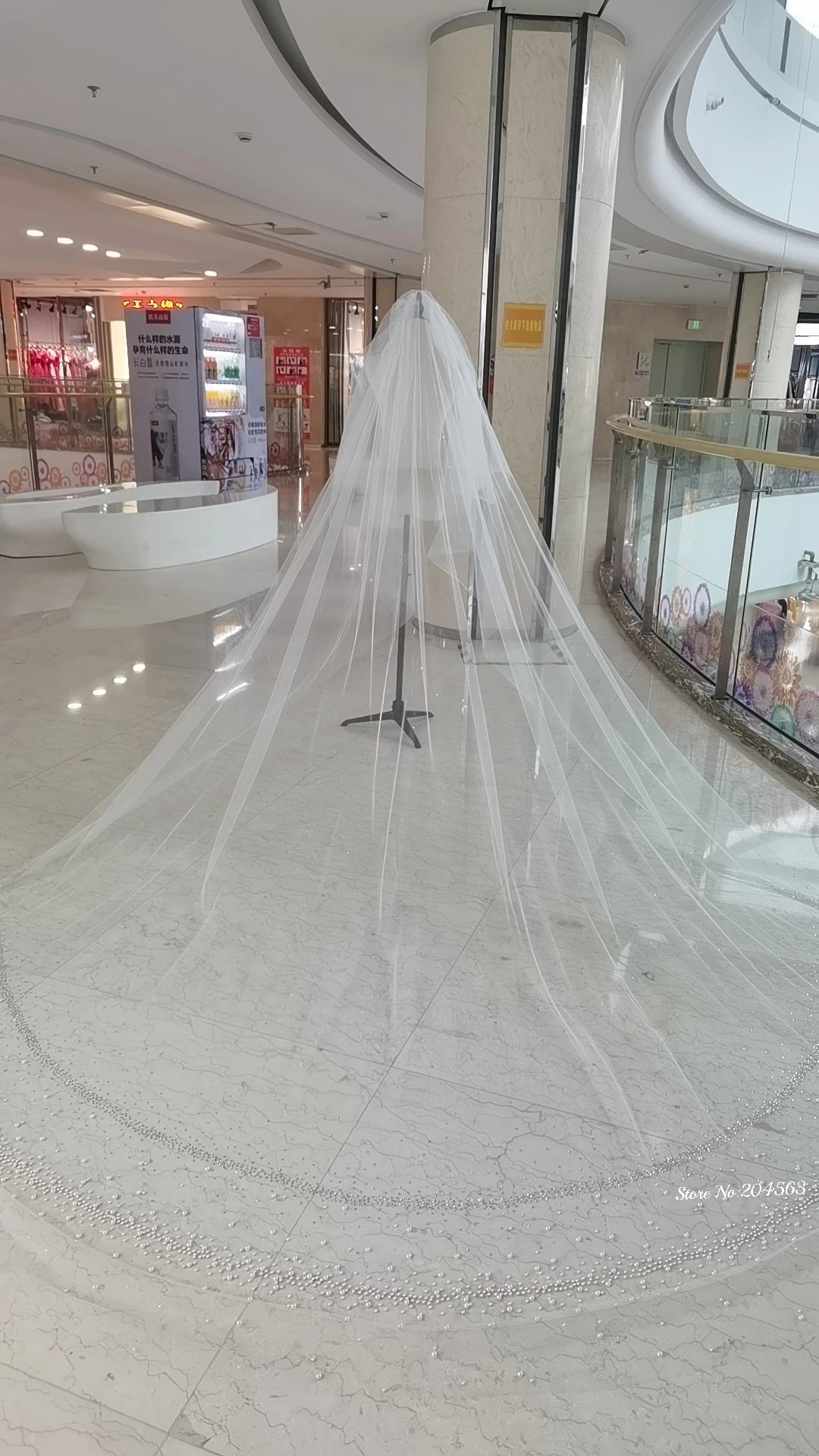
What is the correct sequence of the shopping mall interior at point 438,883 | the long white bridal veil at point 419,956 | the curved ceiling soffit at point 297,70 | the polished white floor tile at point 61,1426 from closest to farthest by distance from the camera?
the polished white floor tile at point 61,1426, the shopping mall interior at point 438,883, the long white bridal veil at point 419,956, the curved ceiling soffit at point 297,70

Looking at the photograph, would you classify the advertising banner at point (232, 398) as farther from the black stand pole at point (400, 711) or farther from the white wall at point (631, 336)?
the white wall at point (631, 336)

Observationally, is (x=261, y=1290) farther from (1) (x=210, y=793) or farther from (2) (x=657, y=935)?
(1) (x=210, y=793)

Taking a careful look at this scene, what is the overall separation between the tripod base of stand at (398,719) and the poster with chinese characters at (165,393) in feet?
23.8

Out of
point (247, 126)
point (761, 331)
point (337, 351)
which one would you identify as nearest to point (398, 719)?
point (247, 126)

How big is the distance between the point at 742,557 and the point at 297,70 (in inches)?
177

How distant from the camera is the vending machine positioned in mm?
→ 9781

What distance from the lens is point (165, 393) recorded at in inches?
391

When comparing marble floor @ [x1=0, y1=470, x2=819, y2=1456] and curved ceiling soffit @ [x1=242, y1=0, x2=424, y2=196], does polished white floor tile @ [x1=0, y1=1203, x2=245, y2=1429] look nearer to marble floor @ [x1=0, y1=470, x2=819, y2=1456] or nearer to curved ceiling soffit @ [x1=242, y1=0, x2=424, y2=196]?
marble floor @ [x1=0, y1=470, x2=819, y2=1456]

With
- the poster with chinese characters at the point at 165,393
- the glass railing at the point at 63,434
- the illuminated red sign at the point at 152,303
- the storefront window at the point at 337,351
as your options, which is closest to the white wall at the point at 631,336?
the storefront window at the point at 337,351

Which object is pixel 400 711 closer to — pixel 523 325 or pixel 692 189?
pixel 523 325

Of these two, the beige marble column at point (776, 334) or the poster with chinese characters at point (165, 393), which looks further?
the beige marble column at point (776, 334)

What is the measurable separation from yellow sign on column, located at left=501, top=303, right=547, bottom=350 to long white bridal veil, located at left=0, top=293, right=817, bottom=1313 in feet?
7.38

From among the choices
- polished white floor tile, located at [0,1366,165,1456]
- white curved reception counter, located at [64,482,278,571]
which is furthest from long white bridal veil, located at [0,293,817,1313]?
white curved reception counter, located at [64,482,278,571]

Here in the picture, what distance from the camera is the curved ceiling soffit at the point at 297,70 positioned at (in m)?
5.50
